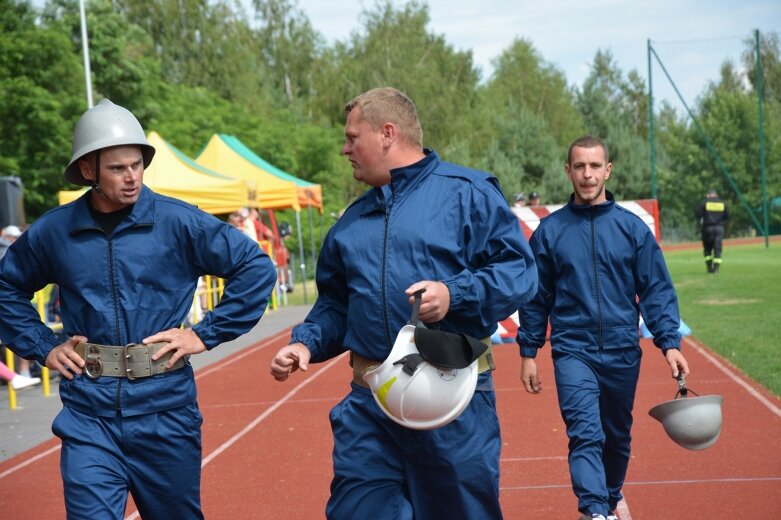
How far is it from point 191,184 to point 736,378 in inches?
473

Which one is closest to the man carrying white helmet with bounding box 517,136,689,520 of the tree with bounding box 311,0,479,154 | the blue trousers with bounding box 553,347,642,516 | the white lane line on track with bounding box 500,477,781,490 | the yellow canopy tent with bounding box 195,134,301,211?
the blue trousers with bounding box 553,347,642,516

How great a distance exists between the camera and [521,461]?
819 centimetres

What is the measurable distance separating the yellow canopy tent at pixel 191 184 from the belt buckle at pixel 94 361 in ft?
52.6

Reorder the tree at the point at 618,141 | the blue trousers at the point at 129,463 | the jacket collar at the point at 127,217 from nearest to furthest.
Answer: the blue trousers at the point at 129,463
the jacket collar at the point at 127,217
the tree at the point at 618,141

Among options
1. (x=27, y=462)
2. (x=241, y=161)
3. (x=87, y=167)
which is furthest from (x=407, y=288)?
(x=241, y=161)

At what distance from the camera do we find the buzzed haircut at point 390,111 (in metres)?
4.12

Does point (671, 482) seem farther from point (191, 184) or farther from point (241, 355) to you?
point (191, 184)

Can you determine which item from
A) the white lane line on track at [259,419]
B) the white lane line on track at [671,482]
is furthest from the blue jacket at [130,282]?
the white lane line on track at [671,482]

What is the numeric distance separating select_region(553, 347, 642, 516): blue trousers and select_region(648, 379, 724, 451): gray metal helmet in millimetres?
272

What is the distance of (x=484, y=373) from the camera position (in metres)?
4.11

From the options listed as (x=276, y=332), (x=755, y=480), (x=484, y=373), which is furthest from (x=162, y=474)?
(x=276, y=332)

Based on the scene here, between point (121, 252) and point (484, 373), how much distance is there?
147 centimetres

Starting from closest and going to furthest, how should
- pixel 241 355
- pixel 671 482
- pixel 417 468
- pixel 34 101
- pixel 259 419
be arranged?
1. pixel 417 468
2. pixel 671 482
3. pixel 259 419
4. pixel 241 355
5. pixel 34 101

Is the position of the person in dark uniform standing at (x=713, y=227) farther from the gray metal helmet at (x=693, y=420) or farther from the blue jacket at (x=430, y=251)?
the blue jacket at (x=430, y=251)
